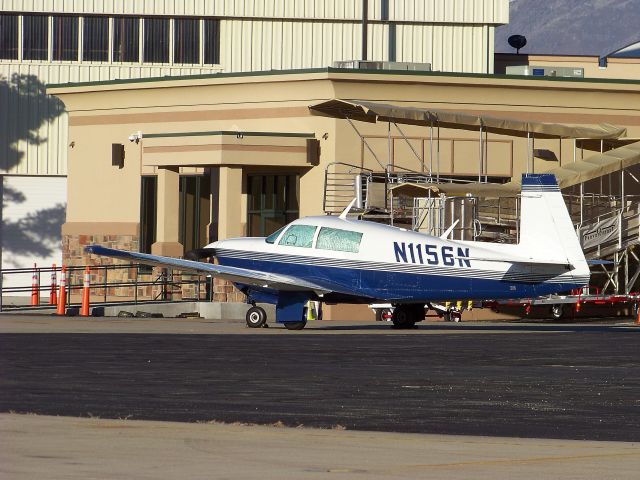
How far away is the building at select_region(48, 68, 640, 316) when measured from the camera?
40594mm

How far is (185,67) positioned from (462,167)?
57.0ft

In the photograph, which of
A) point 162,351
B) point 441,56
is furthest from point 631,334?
point 441,56

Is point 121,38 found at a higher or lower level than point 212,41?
higher

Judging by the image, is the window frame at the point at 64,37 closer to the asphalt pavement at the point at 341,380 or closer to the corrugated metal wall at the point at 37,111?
the corrugated metal wall at the point at 37,111

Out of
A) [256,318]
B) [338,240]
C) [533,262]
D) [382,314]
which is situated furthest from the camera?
[382,314]

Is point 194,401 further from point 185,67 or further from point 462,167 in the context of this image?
point 185,67

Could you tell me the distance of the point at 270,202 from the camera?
42.7m

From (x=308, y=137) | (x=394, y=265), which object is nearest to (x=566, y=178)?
(x=308, y=137)

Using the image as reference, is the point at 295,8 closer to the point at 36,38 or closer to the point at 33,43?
the point at 36,38

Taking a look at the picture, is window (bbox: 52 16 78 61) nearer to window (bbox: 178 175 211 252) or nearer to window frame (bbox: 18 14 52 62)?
window frame (bbox: 18 14 52 62)

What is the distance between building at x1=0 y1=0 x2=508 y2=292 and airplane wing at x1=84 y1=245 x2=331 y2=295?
2708 centimetres

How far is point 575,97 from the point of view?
137ft

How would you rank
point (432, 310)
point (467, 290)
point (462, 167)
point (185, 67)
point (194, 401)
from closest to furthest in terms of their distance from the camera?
point (194, 401)
point (467, 290)
point (432, 310)
point (462, 167)
point (185, 67)

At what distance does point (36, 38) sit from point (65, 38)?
3.43 ft
